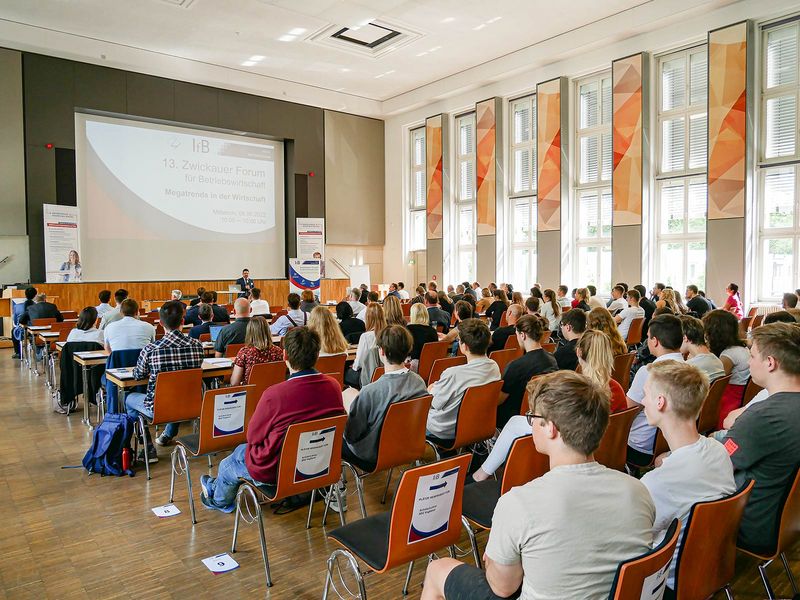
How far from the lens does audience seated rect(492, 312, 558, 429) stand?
4172 mm

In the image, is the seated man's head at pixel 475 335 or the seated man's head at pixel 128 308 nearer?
the seated man's head at pixel 475 335

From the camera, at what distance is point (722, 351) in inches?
168

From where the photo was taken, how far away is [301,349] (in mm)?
3320

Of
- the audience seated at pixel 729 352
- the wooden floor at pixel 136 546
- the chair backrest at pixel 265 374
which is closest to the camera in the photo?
the wooden floor at pixel 136 546

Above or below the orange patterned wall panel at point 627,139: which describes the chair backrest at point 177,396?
below

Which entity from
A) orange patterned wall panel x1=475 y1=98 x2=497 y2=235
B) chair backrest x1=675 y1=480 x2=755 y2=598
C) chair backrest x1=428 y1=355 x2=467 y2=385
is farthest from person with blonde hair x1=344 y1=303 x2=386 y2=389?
orange patterned wall panel x1=475 y1=98 x2=497 y2=235

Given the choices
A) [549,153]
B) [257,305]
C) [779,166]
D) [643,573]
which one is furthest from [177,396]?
[549,153]

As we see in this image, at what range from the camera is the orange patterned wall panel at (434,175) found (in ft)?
59.8

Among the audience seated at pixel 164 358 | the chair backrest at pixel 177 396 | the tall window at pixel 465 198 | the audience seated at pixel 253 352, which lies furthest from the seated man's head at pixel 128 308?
the tall window at pixel 465 198

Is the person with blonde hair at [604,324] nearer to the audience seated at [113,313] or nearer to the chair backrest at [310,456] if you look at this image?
the chair backrest at [310,456]

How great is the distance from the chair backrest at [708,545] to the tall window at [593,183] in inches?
509

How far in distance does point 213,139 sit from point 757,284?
14029mm

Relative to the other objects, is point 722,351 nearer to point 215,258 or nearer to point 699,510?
point 699,510

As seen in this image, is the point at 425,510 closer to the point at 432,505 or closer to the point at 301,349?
the point at 432,505
